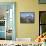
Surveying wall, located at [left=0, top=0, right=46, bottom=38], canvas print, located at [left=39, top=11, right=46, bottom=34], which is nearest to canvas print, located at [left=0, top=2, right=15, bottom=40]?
wall, located at [left=0, top=0, right=46, bottom=38]

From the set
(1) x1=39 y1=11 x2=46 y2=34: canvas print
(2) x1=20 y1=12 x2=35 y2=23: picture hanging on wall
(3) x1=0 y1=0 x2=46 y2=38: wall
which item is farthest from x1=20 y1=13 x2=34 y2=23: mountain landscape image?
(1) x1=39 y1=11 x2=46 y2=34: canvas print

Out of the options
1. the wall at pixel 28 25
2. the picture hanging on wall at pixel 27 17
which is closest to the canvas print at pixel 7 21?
the wall at pixel 28 25

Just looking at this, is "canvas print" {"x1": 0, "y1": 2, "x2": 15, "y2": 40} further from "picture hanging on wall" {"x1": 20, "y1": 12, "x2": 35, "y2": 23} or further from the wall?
"picture hanging on wall" {"x1": 20, "y1": 12, "x2": 35, "y2": 23}

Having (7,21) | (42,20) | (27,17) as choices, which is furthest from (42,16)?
(7,21)

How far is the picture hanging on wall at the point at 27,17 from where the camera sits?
5375 millimetres

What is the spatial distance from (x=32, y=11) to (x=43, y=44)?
4033mm

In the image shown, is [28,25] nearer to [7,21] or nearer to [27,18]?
[27,18]

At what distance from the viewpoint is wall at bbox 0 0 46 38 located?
5305 millimetres

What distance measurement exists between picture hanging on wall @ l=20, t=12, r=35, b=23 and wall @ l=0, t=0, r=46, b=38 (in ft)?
0.36

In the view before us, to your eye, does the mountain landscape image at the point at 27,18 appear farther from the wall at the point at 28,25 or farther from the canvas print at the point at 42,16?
the canvas print at the point at 42,16

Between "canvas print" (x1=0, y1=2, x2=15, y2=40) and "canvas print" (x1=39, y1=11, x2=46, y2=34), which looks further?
"canvas print" (x1=0, y1=2, x2=15, y2=40)

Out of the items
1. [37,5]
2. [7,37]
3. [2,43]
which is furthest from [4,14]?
[2,43]

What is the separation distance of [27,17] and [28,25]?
0.98 ft

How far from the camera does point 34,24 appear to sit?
5328 millimetres
